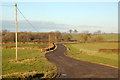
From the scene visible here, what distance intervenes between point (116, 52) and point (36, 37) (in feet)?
312

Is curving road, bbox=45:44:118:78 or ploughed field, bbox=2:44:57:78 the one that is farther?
curving road, bbox=45:44:118:78

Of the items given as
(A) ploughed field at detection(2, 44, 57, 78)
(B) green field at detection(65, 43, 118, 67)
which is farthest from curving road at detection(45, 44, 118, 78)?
(B) green field at detection(65, 43, 118, 67)

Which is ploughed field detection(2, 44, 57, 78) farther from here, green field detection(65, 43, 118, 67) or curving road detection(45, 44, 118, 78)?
green field detection(65, 43, 118, 67)

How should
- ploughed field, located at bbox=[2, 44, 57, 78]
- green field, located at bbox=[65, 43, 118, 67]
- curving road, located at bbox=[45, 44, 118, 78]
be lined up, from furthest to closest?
green field, located at bbox=[65, 43, 118, 67]
curving road, located at bbox=[45, 44, 118, 78]
ploughed field, located at bbox=[2, 44, 57, 78]

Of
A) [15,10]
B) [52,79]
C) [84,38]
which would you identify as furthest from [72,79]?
[84,38]

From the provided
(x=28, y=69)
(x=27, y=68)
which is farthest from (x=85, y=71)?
(x=27, y=68)

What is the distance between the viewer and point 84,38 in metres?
109

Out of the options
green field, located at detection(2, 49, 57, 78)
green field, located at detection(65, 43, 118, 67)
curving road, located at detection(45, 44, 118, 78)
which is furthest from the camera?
green field, located at detection(65, 43, 118, 67)

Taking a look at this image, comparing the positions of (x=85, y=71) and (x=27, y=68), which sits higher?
(x=85, y=71)

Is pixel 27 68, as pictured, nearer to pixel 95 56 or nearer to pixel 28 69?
pixel 28 69

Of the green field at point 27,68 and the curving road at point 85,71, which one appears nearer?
the green field at point 27,68

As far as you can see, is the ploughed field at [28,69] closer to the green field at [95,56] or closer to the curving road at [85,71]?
the curving road at [85,71]

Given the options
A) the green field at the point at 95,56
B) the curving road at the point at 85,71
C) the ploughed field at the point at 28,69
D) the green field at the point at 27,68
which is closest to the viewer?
the ploughed field at the point at 28,69

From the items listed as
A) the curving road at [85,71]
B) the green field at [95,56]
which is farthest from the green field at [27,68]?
the green field at [95,56]
